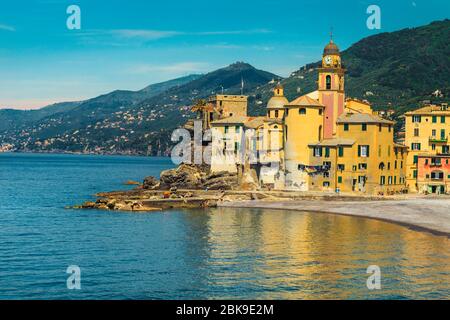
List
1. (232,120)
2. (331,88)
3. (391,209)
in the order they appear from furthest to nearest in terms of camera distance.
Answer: (232,120)
(331,88)
(391,209)

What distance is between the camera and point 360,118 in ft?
321

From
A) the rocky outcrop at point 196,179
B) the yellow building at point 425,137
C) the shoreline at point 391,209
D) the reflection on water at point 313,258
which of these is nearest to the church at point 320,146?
the rocky outcrop at point 196,179

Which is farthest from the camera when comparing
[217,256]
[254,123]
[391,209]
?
[254,123]

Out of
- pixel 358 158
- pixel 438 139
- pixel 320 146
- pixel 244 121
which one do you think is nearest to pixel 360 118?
pixel 358 158

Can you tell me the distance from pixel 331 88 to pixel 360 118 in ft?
23.7

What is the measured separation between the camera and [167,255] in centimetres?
5572

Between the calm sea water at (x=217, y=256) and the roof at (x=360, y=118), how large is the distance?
64.9 ft

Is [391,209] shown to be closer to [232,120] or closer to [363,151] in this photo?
[363,151]

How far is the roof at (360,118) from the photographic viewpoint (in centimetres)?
9650

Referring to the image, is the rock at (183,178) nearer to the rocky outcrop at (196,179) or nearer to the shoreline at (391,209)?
the rocky outcrop at (196,179)

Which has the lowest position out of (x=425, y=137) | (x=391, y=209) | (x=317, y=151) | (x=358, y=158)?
(x=391, y=209)
